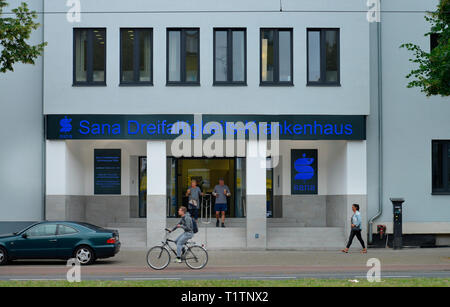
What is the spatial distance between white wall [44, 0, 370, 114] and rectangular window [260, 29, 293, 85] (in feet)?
1.12

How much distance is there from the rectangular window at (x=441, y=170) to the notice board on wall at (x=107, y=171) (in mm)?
12317

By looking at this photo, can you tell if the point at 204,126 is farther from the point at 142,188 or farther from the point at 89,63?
the point at 89,63

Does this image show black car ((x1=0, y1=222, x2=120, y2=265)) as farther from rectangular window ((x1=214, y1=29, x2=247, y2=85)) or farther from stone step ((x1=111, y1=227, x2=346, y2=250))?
rectangular window ((x1=214, y1=29, x2=247, y2=85))

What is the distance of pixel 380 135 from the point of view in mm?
27906

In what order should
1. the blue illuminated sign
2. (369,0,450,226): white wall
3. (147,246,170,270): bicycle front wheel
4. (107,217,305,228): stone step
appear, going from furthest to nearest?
(107,217,305,228): stone step → (369,0,450,226): white wall → the blue illuminated sign → (147,246,170,270): bicycle front wheel

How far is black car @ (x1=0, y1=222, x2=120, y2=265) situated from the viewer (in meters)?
22.1

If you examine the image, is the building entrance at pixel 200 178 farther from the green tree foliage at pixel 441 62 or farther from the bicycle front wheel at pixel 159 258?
the green tree foliage at pixel 441 62

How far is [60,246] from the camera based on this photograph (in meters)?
22.1

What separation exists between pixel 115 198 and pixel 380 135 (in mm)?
10700

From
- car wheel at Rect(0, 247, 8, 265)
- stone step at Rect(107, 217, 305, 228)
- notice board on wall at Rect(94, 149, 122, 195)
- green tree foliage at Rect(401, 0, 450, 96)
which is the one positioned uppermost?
green tree foliage at Rect(401, 0, 450, 96)

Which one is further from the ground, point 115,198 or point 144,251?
point 115,198

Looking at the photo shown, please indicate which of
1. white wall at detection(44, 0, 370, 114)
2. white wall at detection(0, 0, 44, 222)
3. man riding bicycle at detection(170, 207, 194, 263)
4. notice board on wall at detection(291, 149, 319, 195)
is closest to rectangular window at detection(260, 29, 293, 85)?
white wall at detection(44, 0, 370, 114)
